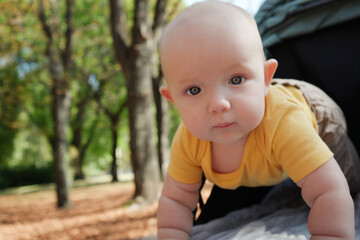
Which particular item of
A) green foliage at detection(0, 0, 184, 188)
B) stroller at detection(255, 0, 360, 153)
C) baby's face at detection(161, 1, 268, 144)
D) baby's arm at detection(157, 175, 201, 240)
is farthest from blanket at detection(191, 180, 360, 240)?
green foliage at detection(0, 0, 184, 188)

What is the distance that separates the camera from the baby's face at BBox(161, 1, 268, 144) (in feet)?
2.97

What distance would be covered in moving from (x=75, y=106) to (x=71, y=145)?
7.48 ft

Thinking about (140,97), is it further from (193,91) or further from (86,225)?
(193,91)

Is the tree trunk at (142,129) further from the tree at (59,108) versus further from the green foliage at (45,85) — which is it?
the green foliage at (45,85)

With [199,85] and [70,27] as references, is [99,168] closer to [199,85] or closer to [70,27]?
[70,27]

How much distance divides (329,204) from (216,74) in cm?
46

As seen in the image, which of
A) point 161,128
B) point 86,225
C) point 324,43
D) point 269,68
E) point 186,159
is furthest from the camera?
point 161,128

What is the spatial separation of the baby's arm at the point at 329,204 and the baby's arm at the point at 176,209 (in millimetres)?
399

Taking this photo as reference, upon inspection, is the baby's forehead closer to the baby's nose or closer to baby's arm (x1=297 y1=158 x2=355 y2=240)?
the baby's nose

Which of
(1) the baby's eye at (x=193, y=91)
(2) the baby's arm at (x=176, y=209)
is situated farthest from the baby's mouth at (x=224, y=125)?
(2) the baby's arm at (x=176, y=209)

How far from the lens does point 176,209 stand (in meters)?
1.14

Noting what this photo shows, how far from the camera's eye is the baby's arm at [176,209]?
110 centimetres

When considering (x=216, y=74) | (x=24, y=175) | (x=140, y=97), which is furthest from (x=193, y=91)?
(x=24, y=175)

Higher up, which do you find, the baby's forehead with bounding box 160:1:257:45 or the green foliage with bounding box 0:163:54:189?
the baby's forehead with bounding box 160:1:257:45
